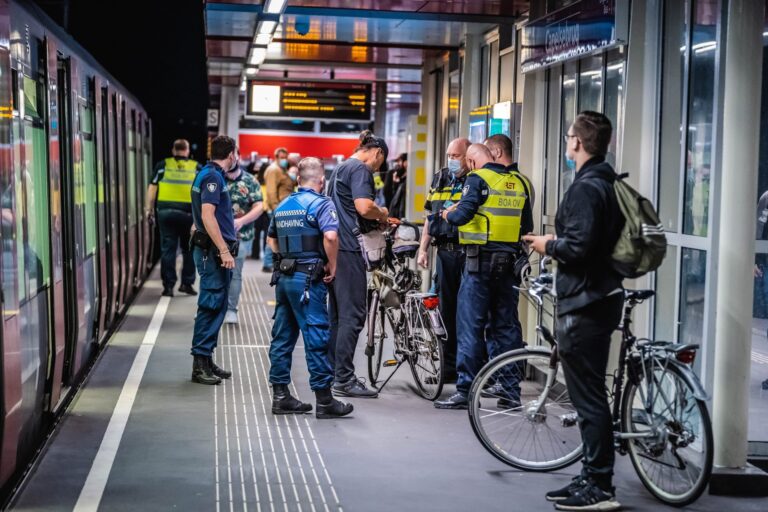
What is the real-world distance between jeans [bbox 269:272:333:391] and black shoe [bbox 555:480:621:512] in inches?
90.0

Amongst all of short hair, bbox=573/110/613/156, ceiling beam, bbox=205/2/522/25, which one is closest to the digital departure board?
ceiling beam, bbox=205/2/522/25

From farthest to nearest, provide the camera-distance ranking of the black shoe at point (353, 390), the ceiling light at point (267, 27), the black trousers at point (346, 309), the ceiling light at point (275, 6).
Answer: the ceiling light at point (267, 27) → the ceiling light at point (275, 6) → the black shoe at point (353, 390) → the black trousers at point (346, 309)

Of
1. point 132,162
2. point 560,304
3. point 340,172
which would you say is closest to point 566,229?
point 560,304

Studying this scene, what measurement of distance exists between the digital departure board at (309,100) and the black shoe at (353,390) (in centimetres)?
1218

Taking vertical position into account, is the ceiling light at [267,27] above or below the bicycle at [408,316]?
above

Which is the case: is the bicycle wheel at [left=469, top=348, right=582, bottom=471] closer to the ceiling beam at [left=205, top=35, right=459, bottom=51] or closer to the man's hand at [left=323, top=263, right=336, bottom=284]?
the man's hand at [left=323, top=263, right=336, bottom=284]

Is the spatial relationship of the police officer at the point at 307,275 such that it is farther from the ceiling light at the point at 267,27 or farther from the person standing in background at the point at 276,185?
the person standing in background at the point at 276,185

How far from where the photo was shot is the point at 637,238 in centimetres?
539

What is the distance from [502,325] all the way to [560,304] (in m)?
2.54

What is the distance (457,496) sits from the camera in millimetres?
5855

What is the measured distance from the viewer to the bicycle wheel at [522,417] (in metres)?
6.34

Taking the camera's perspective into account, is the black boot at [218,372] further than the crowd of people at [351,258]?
Yes

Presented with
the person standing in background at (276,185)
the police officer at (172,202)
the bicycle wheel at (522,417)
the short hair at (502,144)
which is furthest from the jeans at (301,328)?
the person standing in background at (276,185)

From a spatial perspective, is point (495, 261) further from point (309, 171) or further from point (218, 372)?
point (218, 372)
